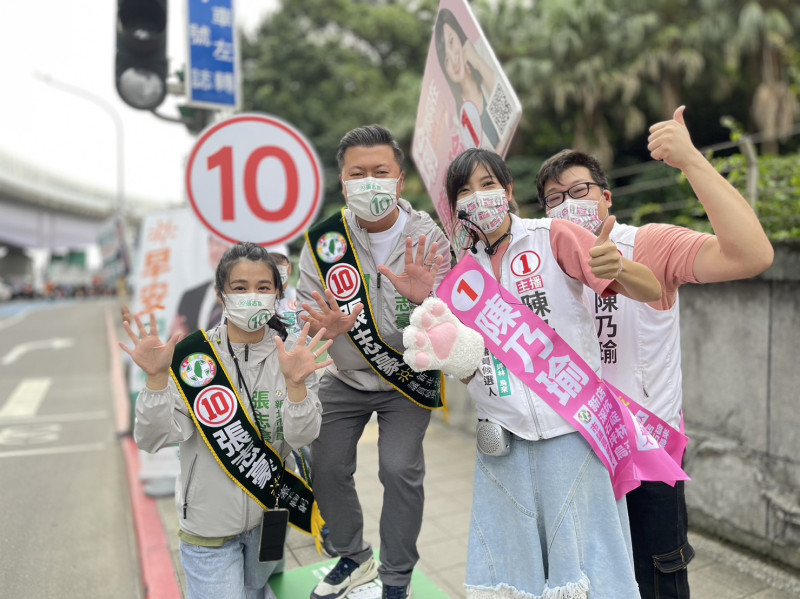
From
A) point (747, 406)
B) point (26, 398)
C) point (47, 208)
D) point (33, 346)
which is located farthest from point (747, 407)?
point (47, 208)

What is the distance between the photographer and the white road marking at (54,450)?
6062 mm

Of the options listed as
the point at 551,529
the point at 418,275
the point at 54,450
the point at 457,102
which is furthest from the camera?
the point at 54,450

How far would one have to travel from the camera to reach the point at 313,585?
296 centimetres

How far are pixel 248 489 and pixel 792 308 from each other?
289 cm

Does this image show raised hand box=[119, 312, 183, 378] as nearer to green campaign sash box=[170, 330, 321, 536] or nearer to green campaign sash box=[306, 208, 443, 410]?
green campaign sash box=[170, 330, 321, 536]

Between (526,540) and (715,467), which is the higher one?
(526,540)

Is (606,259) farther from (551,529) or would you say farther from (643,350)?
(551,529)

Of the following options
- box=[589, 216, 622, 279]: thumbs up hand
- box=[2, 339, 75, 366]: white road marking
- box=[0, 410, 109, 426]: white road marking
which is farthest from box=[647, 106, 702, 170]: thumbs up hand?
box=[2, 339, 75, 366]: white road marking

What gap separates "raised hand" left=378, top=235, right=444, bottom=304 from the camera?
2.02 m

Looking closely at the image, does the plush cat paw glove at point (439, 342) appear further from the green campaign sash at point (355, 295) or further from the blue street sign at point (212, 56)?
the blue street sign at point (212, 56)

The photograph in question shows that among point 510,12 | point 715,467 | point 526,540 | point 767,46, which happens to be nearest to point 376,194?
point 526,540

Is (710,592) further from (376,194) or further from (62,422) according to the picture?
(62,422)

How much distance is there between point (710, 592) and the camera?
304 centimetres

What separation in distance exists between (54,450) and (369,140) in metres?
5.82
